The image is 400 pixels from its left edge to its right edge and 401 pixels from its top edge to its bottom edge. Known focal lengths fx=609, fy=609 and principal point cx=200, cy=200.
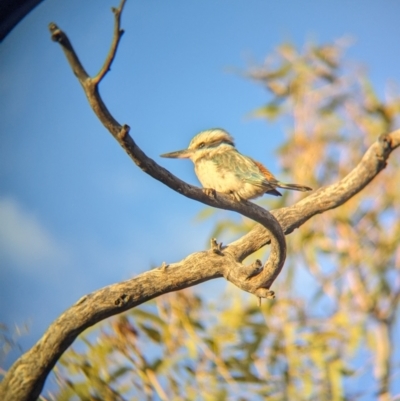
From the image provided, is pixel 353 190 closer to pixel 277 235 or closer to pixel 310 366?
pixel 277 235

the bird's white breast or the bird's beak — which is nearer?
the bird's white breast

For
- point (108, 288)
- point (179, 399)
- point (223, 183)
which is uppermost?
point (223, 183)

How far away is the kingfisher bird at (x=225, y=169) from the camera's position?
58.0 inches

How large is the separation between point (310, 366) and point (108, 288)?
3.50 feet

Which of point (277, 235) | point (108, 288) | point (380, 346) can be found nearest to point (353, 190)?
point (277, 235)

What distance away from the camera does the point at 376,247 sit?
7.95 feet

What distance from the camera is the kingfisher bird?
58.0 inches

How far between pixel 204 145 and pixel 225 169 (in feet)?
0.52

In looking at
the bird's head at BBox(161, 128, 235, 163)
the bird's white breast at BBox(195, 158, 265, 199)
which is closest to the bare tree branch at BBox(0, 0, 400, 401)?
the bird's white breast at BBox(195, 158, 265, 199)

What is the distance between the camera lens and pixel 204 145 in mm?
1628

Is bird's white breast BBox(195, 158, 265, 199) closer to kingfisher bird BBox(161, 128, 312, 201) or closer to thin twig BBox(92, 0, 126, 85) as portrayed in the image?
kingfisher bird BBox(161, 128, 312, 201)

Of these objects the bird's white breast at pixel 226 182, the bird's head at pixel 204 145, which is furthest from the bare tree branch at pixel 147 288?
the bird's head at pixel 204 145

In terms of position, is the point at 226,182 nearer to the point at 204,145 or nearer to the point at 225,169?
the point at 225,169

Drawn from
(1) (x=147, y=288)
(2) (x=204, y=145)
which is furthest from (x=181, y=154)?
(1) (x=147, y=288)
